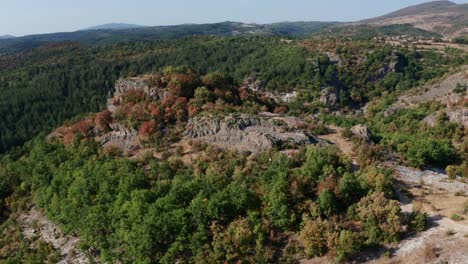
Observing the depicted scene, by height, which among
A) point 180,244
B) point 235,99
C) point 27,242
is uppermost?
point 235,99

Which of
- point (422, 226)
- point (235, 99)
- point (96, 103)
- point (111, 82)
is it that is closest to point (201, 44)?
point (111, 82)

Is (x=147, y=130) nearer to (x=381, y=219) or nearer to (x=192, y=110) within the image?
(x=192, y=110)

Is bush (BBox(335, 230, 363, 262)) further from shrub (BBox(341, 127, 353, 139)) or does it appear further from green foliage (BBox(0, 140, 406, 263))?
shrub (BBox(341, 127, 353, 139))

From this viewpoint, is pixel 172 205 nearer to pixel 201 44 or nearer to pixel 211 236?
pixel 211 236

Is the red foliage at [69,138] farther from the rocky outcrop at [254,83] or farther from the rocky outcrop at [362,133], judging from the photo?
the rocky outcrop at [254,83]

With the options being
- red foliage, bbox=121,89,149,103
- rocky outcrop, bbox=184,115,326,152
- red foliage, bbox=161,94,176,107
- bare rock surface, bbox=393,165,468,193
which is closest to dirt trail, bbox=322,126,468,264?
bare rock surface, bbox=393,165,468,193

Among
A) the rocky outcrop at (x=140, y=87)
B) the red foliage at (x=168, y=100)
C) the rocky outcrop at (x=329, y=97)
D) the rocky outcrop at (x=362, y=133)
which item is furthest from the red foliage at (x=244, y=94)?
the rocky outcrop at (x=329, y=97)
